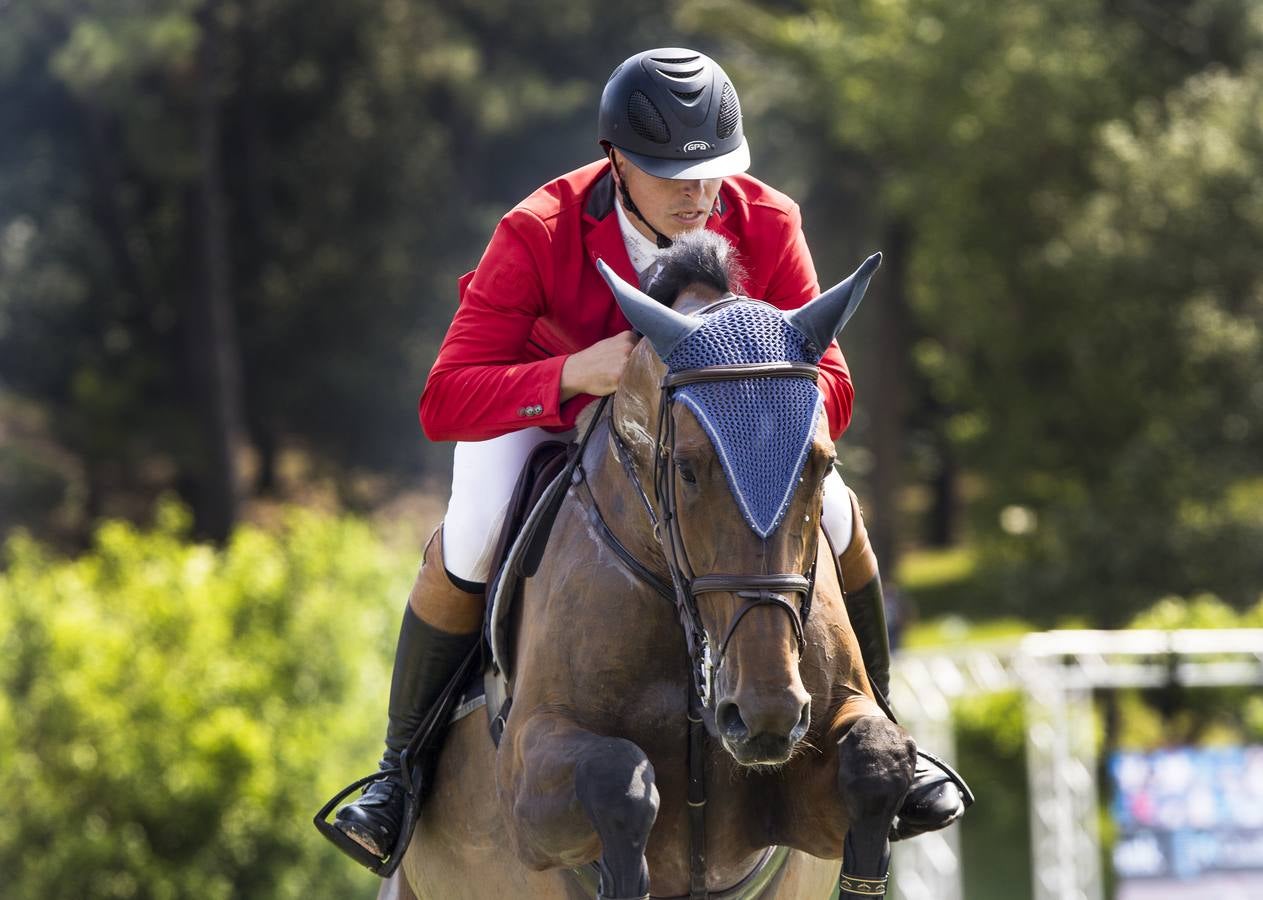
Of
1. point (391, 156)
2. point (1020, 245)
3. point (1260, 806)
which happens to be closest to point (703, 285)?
point (1260, 806)

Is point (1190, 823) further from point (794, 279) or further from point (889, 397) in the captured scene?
point (889, 397)

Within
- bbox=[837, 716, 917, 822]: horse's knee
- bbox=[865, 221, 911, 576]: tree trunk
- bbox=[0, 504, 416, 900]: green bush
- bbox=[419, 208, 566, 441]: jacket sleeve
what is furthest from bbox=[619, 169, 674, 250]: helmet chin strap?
bbox=[865, 221, 911, 576]: tree trunk

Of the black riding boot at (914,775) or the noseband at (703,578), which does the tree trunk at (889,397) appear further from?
the noseband at (703,578)

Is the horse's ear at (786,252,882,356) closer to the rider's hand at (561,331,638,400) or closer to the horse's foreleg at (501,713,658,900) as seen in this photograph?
the rider's hand at (561,331,638,400)

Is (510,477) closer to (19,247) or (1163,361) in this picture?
(1163,361)

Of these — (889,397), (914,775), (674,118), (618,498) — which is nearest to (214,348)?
(889,397)

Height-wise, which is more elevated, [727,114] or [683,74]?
[683,74]

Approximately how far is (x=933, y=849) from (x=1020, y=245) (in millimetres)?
14015

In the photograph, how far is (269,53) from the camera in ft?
113

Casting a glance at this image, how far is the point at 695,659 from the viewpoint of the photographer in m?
3.95

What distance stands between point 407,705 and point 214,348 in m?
27.5

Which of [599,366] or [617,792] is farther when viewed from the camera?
[599,366]

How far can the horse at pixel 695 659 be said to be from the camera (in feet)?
12.4

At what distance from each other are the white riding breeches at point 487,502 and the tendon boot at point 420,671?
12cm
